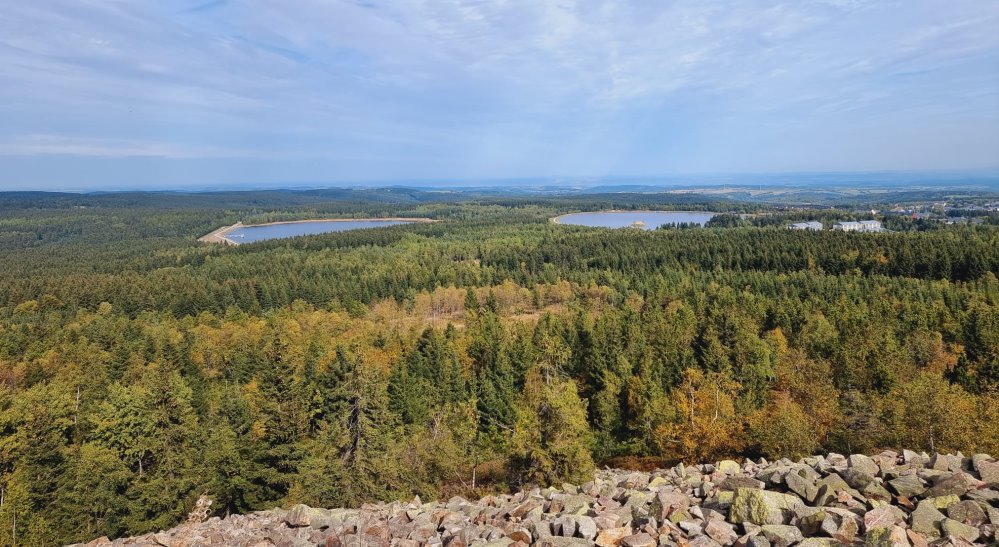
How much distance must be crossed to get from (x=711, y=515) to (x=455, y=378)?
29872 millimetres

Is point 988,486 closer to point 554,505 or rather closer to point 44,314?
point 554,505

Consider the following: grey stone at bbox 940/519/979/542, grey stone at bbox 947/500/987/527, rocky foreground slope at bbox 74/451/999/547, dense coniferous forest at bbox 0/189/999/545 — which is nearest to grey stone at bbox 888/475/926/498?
rocky foreground slope at bbox 74/451/999/547

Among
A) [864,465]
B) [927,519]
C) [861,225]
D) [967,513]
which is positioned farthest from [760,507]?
[861,225]

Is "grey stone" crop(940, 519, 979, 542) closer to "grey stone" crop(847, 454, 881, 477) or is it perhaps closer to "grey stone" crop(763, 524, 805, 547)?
"grey stone" crop(763, 524, 805, 547)

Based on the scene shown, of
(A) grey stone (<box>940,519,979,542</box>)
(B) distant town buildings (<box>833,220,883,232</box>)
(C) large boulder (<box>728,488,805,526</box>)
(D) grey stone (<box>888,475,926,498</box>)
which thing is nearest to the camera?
(A) grey stone (<box>940,519,979,542</box>)

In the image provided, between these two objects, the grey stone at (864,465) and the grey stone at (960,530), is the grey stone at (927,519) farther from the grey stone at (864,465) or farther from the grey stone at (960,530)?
the grey stone at (864,465)

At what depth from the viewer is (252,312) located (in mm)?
68000

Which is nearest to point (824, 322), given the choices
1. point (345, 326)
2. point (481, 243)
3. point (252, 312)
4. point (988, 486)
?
point (988, 486)

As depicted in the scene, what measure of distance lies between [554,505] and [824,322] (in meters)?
40.3

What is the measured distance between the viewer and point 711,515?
454 inches

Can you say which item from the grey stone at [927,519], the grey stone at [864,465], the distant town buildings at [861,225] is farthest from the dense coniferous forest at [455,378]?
the distant town buildings at [861,225]

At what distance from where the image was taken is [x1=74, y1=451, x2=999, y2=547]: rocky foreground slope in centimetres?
1029

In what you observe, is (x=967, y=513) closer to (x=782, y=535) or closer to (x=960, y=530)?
(x=960, y=530)

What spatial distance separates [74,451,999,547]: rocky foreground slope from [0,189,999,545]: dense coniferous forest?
6.74 meters
